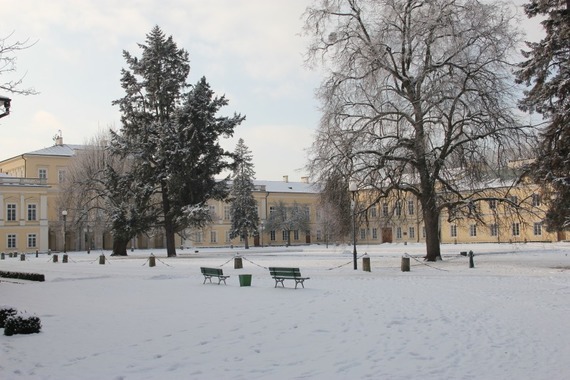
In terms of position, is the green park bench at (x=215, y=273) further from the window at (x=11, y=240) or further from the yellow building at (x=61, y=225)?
the window at (x=11, y=240)

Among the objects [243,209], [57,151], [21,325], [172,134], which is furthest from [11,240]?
[21,325]

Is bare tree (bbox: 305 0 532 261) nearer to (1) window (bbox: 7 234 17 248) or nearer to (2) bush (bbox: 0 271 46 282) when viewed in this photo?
(2) bush (bbox: 0 271 46 282)

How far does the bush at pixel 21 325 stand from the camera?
10.5 m

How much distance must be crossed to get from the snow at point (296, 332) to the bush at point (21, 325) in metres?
0.22

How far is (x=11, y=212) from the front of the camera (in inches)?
2581

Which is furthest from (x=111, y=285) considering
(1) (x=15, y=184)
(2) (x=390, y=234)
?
(2) (x=390, y=234)

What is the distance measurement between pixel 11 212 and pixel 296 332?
64032 millimetres

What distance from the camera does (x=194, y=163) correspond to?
43.0 metres

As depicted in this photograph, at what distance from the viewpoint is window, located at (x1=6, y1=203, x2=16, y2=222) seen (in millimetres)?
65375

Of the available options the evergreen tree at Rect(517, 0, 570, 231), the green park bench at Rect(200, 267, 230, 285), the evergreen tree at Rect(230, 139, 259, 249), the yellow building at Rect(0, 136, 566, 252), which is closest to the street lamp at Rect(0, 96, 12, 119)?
the green park bench at Rect(200, 267, 230, 285)

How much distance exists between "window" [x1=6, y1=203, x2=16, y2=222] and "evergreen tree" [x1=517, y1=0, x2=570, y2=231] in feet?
195

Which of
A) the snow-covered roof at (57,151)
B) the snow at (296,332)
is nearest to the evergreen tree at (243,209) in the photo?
the snow-covered roof at (57,151)

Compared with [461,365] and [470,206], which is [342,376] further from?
[470,206]

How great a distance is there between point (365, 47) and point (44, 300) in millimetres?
19676
